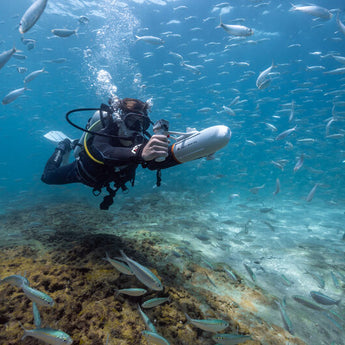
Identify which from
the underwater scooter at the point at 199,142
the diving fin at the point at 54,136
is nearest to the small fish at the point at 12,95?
the diving fin at the point at 54,136

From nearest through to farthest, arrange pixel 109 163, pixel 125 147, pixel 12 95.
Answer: pixel 109 163 < pixel 125 147 < pixel 12 95

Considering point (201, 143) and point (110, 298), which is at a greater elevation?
point (201, 143)

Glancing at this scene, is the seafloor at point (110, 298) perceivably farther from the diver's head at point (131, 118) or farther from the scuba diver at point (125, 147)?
the diver's head at point (131, 118)

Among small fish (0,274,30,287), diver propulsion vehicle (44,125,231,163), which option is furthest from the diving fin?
diver propulsion vehicle (44,125,231,163)

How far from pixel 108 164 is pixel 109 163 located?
0.13 ft

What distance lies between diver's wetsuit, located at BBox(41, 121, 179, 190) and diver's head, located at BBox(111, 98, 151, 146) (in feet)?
0.42

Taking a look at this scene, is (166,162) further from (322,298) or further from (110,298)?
(322,298)

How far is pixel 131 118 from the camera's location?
3459 mm

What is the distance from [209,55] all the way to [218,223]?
954 inches

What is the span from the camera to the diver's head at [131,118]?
3.35 metres

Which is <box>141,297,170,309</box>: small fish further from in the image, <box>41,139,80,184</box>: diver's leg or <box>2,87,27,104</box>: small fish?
<box>2,87,27,104</box>: small fish

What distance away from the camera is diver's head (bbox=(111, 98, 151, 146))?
3348mm

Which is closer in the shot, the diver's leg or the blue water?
the diver's leg

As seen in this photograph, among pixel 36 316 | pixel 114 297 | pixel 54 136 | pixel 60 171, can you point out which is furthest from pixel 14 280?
pixel 54 136
